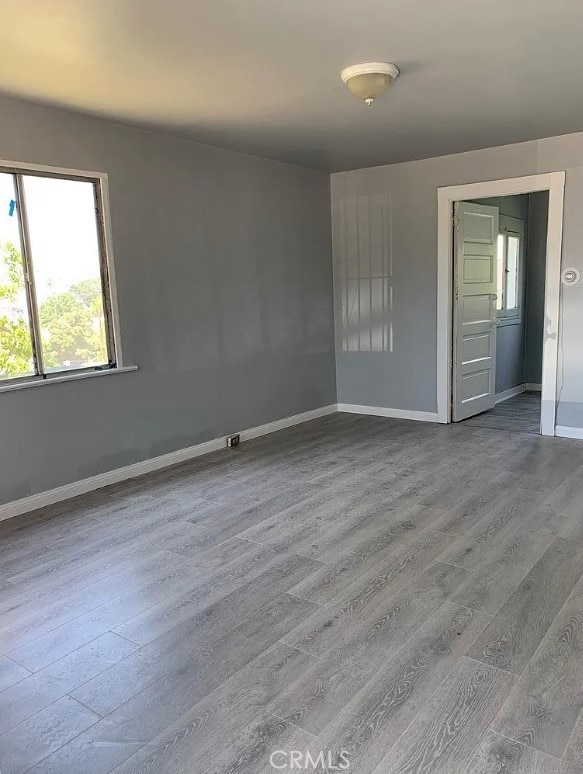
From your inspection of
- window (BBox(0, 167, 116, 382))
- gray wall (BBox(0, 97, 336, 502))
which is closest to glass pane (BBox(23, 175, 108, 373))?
window (BBox(0, 167, 116, 382))

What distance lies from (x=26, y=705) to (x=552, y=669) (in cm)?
180

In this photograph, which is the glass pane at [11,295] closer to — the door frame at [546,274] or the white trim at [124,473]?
the white trim at [124,473]

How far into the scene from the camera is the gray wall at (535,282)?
6.70m

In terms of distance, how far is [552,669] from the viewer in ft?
6.56

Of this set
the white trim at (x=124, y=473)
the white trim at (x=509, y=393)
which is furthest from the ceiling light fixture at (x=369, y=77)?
the white trim at (x=509, y=393)

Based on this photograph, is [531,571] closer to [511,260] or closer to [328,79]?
[328,79]

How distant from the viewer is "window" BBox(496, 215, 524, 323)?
20.7ft

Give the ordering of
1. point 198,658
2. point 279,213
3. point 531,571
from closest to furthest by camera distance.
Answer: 1. point 198,658
2. point 531,571
3. point 279,213

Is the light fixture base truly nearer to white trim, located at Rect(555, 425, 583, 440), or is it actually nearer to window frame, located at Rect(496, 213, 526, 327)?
white trim, located at Rect(555, 425, 583, 440)

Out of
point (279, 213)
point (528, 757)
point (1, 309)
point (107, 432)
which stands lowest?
point (528, 757)

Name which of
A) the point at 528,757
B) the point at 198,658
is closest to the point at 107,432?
the point at 198,658

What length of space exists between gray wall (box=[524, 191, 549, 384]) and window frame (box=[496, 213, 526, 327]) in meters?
0.13

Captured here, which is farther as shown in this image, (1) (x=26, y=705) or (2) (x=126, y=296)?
(2) (x=126, y=296)

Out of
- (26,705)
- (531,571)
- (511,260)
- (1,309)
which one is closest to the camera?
(26,705)
